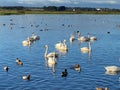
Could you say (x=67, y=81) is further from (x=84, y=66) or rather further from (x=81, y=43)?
(x=81, y=43)

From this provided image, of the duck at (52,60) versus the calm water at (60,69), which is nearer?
the calm water at (60,69)

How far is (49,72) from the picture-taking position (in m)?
36.7

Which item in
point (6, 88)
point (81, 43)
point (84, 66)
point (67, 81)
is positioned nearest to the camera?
point (6, 88)

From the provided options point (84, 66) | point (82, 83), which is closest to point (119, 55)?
point (84, 66)

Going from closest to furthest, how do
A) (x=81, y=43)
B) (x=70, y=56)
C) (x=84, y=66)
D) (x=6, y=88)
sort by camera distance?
(x=6, y=88), (x=84, y=66), (x=70, y=56), (x=81, y=43)

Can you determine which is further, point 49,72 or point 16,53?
point 16,53

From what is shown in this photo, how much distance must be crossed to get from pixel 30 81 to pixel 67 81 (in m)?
3.20

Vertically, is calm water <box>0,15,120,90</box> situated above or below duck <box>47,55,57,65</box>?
below

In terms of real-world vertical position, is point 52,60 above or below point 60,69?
above

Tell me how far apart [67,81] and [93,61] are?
10343mm

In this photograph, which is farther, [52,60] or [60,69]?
[52,60]

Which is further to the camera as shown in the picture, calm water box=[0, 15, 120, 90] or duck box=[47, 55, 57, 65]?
duck box=[47, 55, 57, 65]

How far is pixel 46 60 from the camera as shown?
43531 millimetres

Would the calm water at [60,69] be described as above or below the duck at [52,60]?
below
